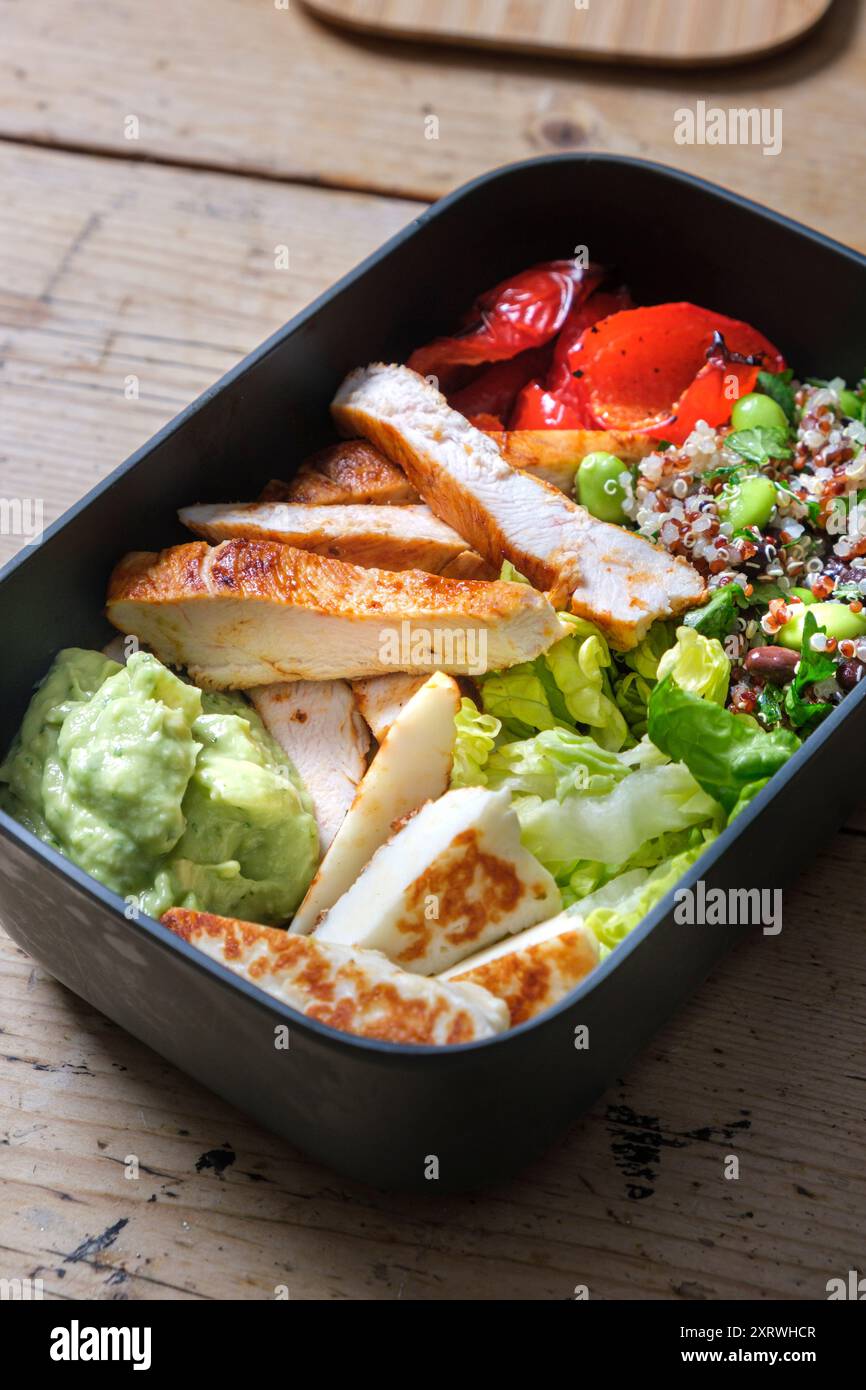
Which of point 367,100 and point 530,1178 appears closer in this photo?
point 530,1178

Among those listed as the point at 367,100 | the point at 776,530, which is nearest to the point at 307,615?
the point at 776,530

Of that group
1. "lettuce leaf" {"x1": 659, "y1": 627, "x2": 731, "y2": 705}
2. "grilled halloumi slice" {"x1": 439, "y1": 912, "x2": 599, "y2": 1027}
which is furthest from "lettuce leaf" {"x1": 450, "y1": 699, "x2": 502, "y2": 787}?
"grilled halloumi slice" {"x1": 439, "y1": 912, "x2": 599, "y2": 1027}

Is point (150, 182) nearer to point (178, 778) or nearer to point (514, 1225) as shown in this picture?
point (178, 778)

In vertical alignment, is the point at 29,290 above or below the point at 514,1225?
above

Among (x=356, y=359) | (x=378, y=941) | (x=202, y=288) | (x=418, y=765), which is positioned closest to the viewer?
(x=378, y=941)

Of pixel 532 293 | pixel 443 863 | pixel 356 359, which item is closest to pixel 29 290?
pixel 356 359

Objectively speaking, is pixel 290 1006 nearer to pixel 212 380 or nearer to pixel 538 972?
pixel 538 972

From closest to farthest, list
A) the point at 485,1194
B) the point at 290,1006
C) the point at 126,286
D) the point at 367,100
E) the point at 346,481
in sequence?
1. the point at 290,1006
2. the point at 485,1194
3. the point at 346,481
4. the point at 126,286
5. the point at 367,100
